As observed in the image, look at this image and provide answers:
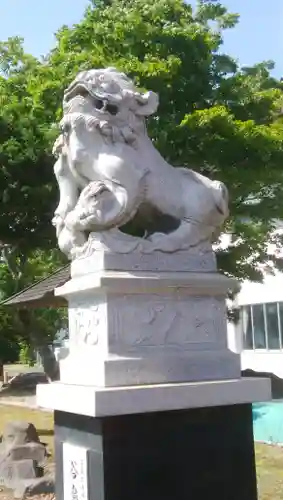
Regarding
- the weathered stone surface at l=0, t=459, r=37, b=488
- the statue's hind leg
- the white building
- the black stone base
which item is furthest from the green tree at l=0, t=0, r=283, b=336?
the white building

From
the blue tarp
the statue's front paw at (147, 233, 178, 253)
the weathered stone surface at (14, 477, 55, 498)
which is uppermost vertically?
the statue's front paw at (147, 233, 178, 253)

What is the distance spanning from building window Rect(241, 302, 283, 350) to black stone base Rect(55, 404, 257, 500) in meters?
16.8

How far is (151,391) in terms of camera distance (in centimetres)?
375

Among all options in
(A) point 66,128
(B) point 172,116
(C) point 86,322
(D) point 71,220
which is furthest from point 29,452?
(B) point 172,116

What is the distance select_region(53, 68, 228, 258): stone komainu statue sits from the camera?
420 cm

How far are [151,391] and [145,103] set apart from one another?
211 centimetres

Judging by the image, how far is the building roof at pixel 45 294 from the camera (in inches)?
447

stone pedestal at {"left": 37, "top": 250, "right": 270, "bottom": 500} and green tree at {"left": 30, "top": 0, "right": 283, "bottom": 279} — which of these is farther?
green tree at {"left": 30, "top": 0, "right": 283, "bottom": 279}

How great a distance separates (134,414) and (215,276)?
3.70ft

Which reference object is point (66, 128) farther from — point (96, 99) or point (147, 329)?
point (147, 329)

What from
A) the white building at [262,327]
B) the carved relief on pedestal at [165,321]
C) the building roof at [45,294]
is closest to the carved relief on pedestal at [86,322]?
the carved relief on pedestal at [165,321]

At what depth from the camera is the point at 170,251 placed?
14.1 ft

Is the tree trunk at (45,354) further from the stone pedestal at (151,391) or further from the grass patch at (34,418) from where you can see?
the stone pedestal at (151,391)

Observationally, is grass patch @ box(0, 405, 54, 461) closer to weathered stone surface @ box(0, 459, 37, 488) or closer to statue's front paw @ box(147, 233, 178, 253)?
weathered stone surface @ box(0, 459, 37, 488)
